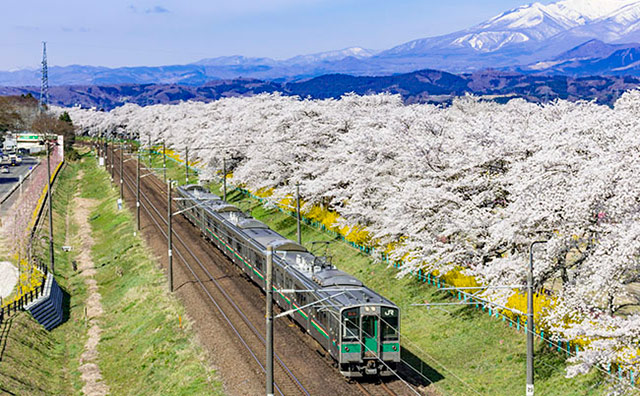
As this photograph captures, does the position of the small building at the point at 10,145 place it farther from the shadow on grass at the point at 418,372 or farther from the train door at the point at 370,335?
the train door at the point at 370,335

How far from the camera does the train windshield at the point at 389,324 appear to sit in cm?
2520

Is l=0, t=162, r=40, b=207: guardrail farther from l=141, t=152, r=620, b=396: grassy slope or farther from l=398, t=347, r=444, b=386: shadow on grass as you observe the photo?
l=398, t=347, r=444, b=386: shadow on grass

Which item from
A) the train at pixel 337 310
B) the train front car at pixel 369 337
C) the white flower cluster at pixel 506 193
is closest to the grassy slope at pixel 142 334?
the train at pixel 337 310

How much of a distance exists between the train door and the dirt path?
13.1 metres

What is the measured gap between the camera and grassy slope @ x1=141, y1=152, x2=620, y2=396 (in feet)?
80.8

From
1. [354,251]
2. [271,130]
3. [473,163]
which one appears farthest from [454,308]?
[271,130]

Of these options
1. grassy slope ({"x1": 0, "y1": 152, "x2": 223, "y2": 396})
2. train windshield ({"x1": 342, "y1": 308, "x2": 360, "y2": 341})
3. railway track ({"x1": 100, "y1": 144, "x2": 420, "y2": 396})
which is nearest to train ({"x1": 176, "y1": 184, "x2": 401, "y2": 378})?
train windshield ({"x1": 342, "y1": 308, "x2": 360, "y2": 341})

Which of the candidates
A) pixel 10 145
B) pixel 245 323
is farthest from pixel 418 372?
pixel 10 145

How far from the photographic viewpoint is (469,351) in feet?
94.6

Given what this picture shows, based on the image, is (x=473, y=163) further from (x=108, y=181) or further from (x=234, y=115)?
(x=108, y=181)

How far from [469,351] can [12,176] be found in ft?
289

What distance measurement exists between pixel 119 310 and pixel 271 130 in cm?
2839

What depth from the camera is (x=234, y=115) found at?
9312cm

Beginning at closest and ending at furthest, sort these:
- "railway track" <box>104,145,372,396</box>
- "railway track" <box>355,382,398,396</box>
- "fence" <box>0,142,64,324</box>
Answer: "railway track" <box>355,382,398,396</box> → "railway track" <box>104,145,372,396</box> → "fence" <box>0,142,64,324</box>
